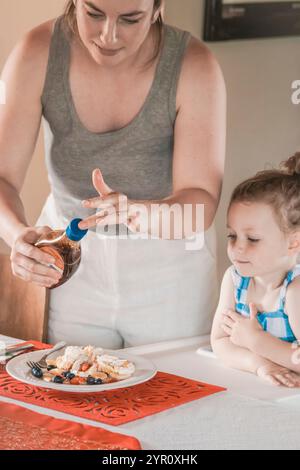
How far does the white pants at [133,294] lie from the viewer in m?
1.86

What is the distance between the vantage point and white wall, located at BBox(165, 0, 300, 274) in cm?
245

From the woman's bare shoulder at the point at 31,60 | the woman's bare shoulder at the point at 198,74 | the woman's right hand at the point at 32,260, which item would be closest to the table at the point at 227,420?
the woman's right hand at the point at 32,260

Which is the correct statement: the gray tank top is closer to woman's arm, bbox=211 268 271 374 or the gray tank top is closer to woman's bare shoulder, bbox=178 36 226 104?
woman's bare shoulder, bbox=178 36 226 104

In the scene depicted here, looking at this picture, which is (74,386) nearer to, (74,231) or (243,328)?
(74,231)

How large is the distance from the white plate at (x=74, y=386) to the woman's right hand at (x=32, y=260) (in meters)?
0.14

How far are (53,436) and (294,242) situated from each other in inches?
29.1

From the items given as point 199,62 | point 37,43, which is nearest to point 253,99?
point 199,62

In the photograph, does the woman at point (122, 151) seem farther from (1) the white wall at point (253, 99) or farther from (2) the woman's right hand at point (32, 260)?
(1) the white wall at point (253, 99)

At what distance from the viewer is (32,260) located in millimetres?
1490

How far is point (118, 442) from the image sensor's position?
1103mm

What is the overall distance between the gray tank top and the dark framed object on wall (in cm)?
66

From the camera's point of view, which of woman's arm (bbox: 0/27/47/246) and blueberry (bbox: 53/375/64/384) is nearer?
blueberry (bbox: 53/375/64/384)

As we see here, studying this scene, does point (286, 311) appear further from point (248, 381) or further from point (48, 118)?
point (48, 118)

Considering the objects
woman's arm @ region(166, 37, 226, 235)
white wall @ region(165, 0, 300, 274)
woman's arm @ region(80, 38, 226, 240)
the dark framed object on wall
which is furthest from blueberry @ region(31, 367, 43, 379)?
the dark framed object on wall
